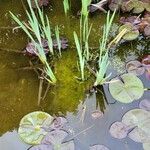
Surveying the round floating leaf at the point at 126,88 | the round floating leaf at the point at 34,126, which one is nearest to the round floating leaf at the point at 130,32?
the round floating leaf at the point at 126,88

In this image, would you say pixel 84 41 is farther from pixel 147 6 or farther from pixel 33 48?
pixel 147 6

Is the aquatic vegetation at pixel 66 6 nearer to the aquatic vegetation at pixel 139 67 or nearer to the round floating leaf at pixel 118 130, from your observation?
the aquatic vegetation at pixel 139 67

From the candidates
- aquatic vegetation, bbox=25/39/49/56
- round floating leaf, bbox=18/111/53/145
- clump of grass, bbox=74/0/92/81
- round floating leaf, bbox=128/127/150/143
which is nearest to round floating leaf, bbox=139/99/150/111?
round floating leaf, bbox=128/127/150/143

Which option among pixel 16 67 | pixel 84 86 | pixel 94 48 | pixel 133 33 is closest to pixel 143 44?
pixel 133 33

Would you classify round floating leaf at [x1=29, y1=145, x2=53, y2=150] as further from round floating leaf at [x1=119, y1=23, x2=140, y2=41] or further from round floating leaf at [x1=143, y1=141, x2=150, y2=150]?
round floating leaf at [x1=119, y1=23, x2=140, y2=41]

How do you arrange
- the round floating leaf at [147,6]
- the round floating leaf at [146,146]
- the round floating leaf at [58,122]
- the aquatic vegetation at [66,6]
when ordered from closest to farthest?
the round floating leaf at [146,146] → the round floating leaf at [58,122] → the aquatic vegetation at [66,6] → the round floating leaf at [147,6]

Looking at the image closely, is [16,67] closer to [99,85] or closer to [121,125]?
[99,85]
